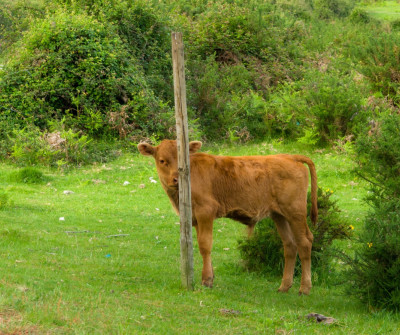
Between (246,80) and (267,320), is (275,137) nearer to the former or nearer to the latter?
(246,80)

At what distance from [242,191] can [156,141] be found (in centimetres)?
1089

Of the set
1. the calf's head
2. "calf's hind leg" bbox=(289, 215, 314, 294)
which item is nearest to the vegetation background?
"calf's hind leg" bbox=(289, 215, 314, 294)

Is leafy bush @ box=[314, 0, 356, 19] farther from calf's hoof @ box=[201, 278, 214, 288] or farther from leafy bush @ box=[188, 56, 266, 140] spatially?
calf's hoof @ box=[201, 278, 214, 288]

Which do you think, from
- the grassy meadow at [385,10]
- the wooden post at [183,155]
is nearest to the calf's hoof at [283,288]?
the wooden post at [183,155]

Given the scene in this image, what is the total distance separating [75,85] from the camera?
1952 cm

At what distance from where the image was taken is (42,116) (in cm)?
1870

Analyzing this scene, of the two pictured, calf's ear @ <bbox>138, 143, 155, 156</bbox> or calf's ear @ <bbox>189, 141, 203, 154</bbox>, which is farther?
calf's ear @ <bbox>189, 141, 203, 154</bbox>

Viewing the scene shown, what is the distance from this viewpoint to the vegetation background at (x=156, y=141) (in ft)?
23.4

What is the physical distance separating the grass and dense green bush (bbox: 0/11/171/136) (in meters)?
3.75

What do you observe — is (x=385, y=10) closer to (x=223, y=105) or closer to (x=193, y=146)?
(x=223, y=105)

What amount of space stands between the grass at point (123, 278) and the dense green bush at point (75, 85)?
3745 mm

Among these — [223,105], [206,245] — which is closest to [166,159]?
[206,245]

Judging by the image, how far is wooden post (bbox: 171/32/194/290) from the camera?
763 centimetres

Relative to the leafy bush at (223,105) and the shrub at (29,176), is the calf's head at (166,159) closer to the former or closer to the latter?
the shrub at (29,176)
